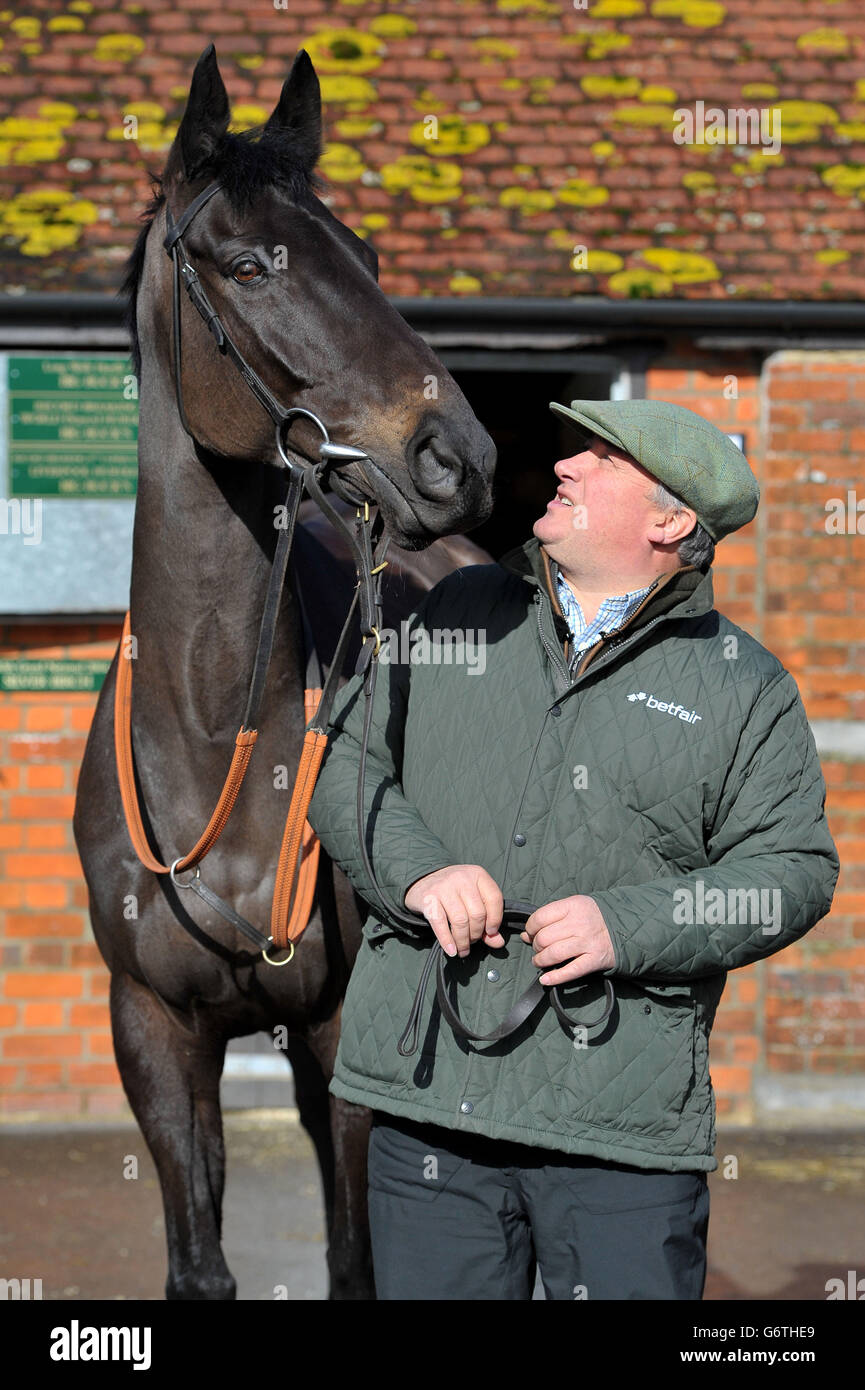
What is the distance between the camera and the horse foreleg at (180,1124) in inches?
120

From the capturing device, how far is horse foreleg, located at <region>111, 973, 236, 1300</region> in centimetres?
304

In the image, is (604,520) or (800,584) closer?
(604,520)

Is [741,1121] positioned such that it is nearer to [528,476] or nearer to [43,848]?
[43,848]

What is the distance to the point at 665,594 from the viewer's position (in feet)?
7.13

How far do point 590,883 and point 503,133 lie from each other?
453cm

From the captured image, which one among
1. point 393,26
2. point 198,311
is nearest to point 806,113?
point 393,26

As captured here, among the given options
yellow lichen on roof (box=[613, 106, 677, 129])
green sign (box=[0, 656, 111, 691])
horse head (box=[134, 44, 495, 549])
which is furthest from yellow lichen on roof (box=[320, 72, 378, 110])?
horse head (box=[134, 44, 495, 549])

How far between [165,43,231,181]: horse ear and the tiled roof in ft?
9.59

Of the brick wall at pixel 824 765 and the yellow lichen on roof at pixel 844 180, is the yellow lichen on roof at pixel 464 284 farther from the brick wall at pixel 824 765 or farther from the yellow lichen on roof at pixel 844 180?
the yellow lichen on roof at pixel 844 180

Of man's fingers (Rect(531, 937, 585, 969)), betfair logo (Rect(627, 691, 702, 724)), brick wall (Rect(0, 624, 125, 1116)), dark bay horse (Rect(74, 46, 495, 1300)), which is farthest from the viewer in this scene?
brick wall (Rect(0, 624, 125, 1116))

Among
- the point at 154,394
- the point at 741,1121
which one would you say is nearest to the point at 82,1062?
the point at 741,1121

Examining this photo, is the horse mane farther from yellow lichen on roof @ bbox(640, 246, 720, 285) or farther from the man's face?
yellow lichen on roof @ bbox(640, 246, 720, 285)

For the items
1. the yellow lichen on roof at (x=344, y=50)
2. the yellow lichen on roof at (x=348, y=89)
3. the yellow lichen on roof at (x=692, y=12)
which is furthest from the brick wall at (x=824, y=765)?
the yellow lichen on roof at (x=344, y=50)

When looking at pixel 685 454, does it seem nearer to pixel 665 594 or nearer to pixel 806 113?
pixel 665 594
